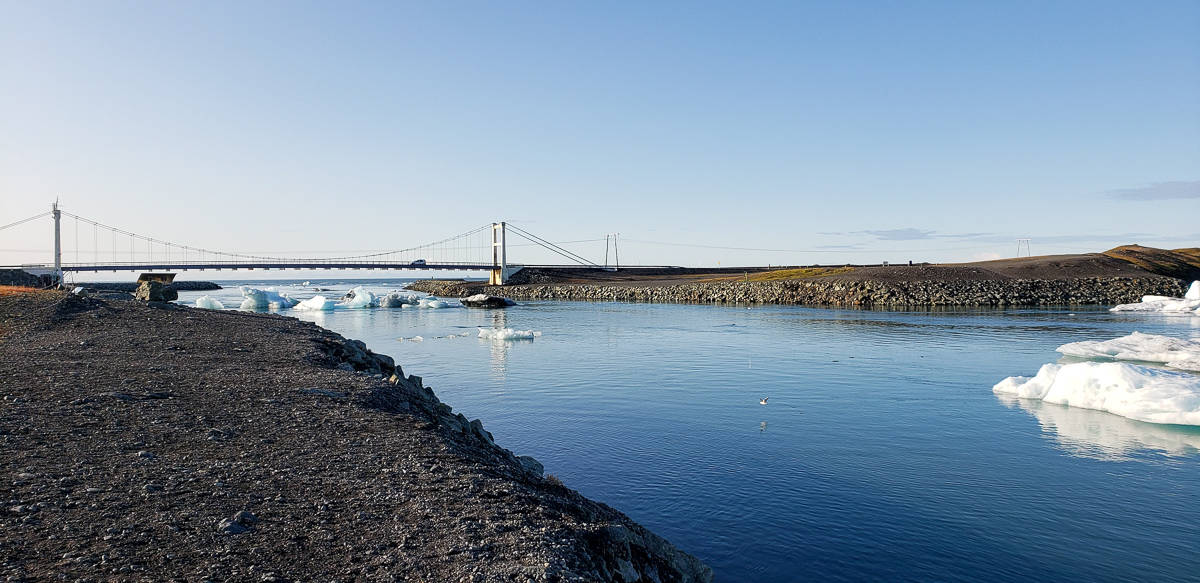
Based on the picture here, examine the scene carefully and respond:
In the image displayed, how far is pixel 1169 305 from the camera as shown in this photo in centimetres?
4541

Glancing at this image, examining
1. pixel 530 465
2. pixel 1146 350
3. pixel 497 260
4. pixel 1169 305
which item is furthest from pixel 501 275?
pixel 530 465

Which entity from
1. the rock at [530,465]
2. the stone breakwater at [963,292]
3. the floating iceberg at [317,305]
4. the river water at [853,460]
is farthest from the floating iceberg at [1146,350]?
the floating iceberg at [317,305]

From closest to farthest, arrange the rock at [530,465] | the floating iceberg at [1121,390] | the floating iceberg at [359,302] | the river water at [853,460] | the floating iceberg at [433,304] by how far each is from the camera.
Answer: the river water at [853,460] → the rock at [530,465] → the floating iceberg at [1121,390] → the floating iceberg at [359,302] → the floating iceberg at [433,304]

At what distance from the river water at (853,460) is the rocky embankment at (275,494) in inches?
75.9

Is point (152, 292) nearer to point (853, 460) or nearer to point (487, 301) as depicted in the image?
point (487, 301)

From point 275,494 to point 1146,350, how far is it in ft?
81.7

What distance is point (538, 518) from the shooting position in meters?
5.55

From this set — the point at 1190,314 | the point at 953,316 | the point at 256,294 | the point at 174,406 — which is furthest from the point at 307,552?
the point at 256,294

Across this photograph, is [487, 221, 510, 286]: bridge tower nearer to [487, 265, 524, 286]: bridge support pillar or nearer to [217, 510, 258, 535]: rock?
[487, 265, 524, 286]: bridge support pillar

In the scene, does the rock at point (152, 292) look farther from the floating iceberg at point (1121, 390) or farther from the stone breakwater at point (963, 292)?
the stone breakwater at point (963, 292)

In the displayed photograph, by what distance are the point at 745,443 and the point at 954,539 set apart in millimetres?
4625

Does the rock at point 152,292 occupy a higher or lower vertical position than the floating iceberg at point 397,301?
higher

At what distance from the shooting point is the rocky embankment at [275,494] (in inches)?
182

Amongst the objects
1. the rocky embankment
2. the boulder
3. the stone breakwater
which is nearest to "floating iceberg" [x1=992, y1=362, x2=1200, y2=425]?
the rocky embankment
